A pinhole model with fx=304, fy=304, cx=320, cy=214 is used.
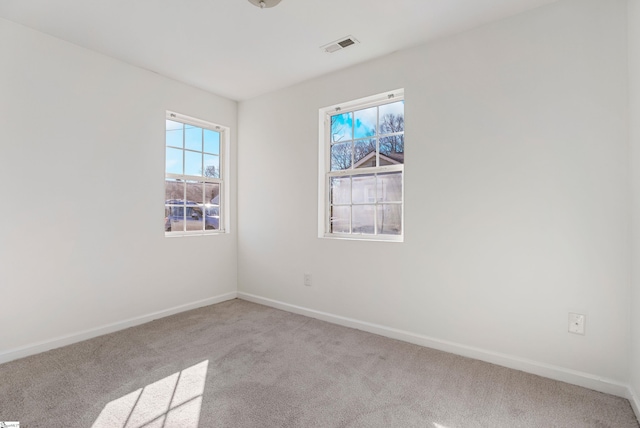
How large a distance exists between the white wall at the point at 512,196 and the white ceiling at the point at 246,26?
218 mm

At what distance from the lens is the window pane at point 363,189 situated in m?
3.00

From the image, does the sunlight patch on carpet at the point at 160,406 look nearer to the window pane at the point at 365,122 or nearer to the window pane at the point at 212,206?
the window pane at the point at 212,206

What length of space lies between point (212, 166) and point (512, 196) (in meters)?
3.22

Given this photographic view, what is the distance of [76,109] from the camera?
260 centimetres

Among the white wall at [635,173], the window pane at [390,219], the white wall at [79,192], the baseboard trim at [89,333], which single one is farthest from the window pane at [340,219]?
the white wall at [635,173]

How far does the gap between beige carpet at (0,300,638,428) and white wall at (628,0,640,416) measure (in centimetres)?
26

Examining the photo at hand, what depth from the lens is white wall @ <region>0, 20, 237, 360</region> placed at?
7.55 feet

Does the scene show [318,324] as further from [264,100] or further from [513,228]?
[264,100]

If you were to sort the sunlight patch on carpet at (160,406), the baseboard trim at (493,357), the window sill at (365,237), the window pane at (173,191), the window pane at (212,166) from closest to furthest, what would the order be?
the sunlight patch on carpet at (160,406) < the baseboard trim at (493,357) < the window sill at (365,237) < the window pane at (173,191) < the window pane at (212,166)

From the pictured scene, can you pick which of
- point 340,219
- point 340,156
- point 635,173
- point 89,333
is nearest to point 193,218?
point 89,333

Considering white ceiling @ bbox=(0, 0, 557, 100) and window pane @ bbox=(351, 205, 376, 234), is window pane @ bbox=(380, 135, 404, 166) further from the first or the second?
white ceiling @ bbox=(0, 0, 557, 100)

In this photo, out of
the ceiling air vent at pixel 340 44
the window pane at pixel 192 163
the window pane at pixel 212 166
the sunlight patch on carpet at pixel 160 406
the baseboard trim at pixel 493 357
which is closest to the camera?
the sunlight patch on carpet at pixel 160 406

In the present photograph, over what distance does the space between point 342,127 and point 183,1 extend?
173 centimetres

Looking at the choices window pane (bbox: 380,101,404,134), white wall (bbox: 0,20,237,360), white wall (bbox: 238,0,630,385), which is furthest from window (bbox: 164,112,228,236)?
window pane (bbox: 380,101,404,134)
